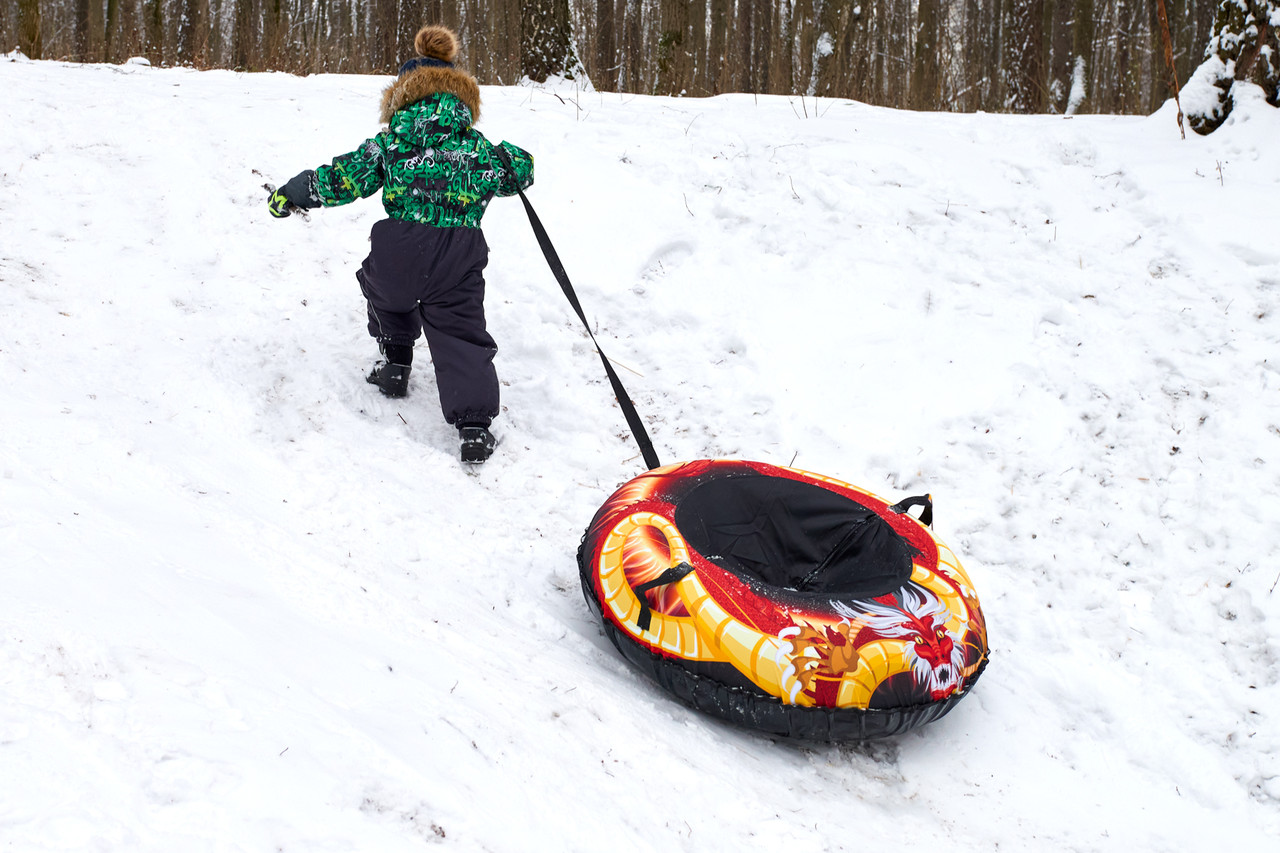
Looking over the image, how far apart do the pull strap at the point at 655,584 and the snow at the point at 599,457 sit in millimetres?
241

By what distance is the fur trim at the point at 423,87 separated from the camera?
369 centimetres

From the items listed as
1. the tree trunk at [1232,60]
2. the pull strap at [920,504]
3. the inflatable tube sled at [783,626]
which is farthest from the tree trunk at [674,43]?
the inflatable tube sled at [783,626]

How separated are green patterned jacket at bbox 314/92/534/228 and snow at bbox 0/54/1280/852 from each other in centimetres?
97

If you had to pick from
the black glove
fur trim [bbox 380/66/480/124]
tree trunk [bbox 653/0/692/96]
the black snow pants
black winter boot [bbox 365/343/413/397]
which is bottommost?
black winter boot [bbox 365/343/413/397]

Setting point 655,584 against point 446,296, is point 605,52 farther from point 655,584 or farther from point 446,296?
point 655,584

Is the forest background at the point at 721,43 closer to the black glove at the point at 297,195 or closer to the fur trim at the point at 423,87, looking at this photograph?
the fur trim at the point at 423,87

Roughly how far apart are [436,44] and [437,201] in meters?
0.69

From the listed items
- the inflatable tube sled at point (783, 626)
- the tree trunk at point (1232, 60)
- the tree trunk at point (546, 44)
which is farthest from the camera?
the tree trunk at point (546, 44)

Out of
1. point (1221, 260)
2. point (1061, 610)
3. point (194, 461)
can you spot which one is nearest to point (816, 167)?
point (1221, 260)

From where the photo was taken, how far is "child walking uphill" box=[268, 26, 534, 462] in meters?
3.69

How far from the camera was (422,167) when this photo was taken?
12.2 feet

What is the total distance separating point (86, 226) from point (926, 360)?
15.2 feet

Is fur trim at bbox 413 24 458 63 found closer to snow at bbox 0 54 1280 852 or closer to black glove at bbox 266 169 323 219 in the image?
black glove at bbox 266 169 323 219

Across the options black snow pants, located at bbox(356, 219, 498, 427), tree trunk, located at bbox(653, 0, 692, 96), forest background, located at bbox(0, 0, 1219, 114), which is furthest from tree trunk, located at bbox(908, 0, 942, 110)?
black snow pants, located at bbox(356, 219, 498, 427)
